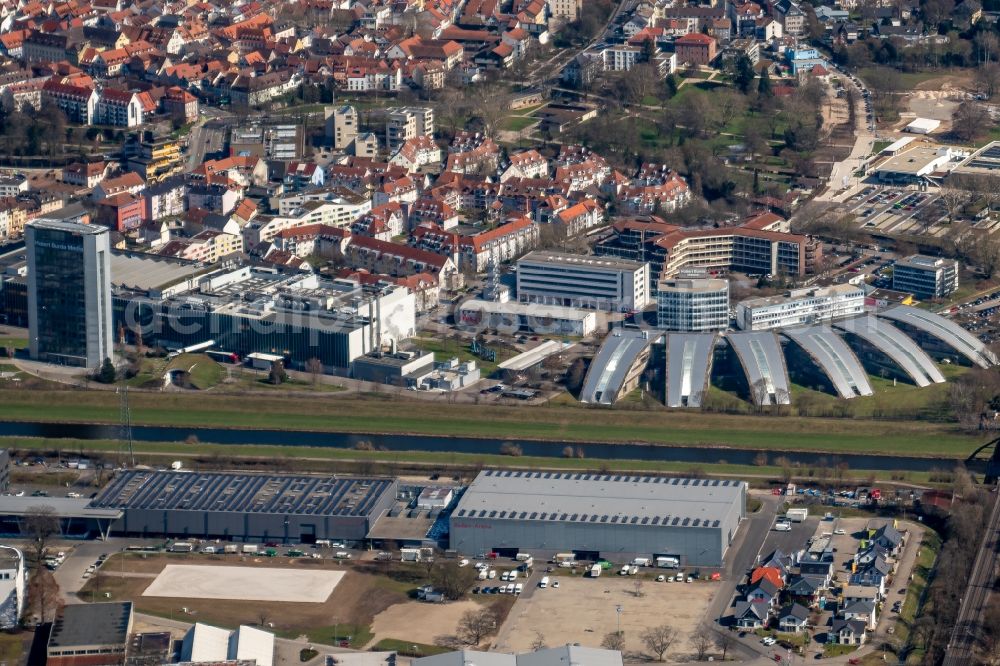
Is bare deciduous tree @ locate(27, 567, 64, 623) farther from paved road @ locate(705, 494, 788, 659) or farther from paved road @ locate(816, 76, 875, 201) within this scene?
paved road @ locate(816, 76, 875, 201)

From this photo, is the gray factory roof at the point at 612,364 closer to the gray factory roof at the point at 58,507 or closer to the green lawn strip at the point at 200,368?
the green lawn strip at the point at 200,368

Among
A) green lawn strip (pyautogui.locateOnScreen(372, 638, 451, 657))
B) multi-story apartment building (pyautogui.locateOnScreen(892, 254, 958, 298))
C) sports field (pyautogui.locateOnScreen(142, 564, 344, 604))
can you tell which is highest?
multi-story apartment building (pyautogui.locateOnScreen(892, 254, 958, 298))

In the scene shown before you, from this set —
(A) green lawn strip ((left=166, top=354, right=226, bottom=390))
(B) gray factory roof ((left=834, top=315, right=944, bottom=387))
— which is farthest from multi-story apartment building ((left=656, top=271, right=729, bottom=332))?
(A) green lawn strip ((left=166, top=354, right=226, bottom=390))

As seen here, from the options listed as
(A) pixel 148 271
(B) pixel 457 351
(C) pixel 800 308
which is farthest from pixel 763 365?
(A) pixel 148 271

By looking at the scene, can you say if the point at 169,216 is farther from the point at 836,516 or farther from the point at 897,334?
the point at 836,516

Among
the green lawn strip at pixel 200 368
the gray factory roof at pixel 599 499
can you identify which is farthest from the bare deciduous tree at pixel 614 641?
the green lawn strip at pixel 200 368
